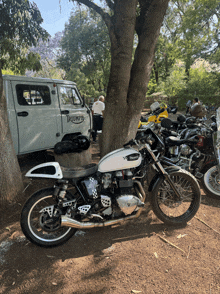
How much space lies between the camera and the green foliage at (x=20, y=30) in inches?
207

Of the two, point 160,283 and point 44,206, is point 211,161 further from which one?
point 44,206

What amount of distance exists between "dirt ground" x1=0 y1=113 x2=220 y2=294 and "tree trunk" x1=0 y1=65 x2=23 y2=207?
0.91ft

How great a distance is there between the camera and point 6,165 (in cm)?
319

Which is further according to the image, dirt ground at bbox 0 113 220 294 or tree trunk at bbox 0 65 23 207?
tree trunk at bbox 0 65 23 207

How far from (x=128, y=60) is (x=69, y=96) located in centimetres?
253

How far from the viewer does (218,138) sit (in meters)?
3.67

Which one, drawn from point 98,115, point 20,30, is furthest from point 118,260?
point 98,115

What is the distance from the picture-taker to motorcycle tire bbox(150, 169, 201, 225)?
297 centimetres

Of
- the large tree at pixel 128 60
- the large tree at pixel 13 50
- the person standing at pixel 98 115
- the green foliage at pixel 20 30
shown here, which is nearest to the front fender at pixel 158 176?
the large tree at pixel 128 60

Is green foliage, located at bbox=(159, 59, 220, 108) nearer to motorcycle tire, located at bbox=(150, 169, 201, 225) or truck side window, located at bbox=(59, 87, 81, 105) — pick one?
truck side window, located at bbox=(59, 87, 81, 105)

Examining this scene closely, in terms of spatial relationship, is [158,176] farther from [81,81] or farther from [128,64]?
[81,81]

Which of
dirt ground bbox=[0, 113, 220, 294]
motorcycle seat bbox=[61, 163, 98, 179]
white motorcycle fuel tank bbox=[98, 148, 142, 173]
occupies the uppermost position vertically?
white motorcycle fuel tank bbox=[98, 148, 142, 173]

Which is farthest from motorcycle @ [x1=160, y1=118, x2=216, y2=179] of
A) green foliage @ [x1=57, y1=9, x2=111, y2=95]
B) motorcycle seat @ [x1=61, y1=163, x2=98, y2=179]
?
green foliage @ [x1=57, y1=9, x2=111, y2=95]

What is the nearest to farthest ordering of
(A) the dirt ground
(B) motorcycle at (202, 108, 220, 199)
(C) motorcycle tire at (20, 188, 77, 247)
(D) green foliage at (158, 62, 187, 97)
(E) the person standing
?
1. (A) the dirt ground
2. (C) motorcycle tire at (20, 188, 77, 247)
3. (B) motorcycle at (202, 108, 220, 199)
4. (E) the person standing
5. (D) green foliage at (158, 62, 187, 97)
